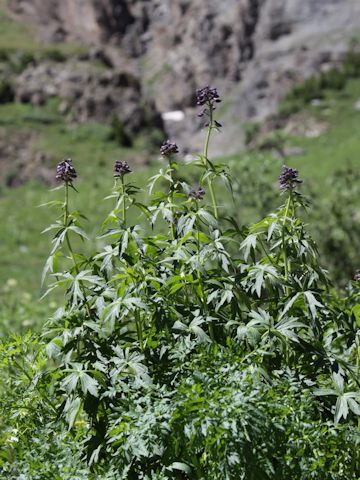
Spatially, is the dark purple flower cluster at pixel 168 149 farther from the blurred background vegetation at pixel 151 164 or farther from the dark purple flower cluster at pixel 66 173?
the blurred background vegetation at pixel 151 164

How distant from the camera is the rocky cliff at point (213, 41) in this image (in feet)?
159

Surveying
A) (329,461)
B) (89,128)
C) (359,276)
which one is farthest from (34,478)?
(89,128)

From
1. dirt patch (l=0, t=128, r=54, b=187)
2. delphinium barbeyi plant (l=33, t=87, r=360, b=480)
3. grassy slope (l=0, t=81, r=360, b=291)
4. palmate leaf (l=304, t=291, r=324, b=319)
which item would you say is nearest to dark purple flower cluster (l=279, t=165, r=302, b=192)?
delphinium barbeyi plant (l=33, t=87, r=360, b=480)

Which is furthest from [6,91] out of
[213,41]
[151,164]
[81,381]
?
[81,381]

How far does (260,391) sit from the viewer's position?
2.78 meters

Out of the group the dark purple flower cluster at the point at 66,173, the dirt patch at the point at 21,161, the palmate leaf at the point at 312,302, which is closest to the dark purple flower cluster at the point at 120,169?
the dark purple flower cluster at the point at 66,173

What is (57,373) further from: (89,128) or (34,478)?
(89,128)

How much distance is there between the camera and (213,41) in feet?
205

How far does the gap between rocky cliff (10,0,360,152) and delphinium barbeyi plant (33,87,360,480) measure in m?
40.2

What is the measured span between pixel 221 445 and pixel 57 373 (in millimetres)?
908

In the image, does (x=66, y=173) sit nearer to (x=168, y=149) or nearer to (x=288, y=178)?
(x=168, y=149)

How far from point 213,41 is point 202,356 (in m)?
62.1

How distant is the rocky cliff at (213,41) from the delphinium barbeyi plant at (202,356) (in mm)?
40152

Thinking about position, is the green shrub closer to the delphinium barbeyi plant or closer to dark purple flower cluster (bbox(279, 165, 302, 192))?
the delphinium barbeyi plant
